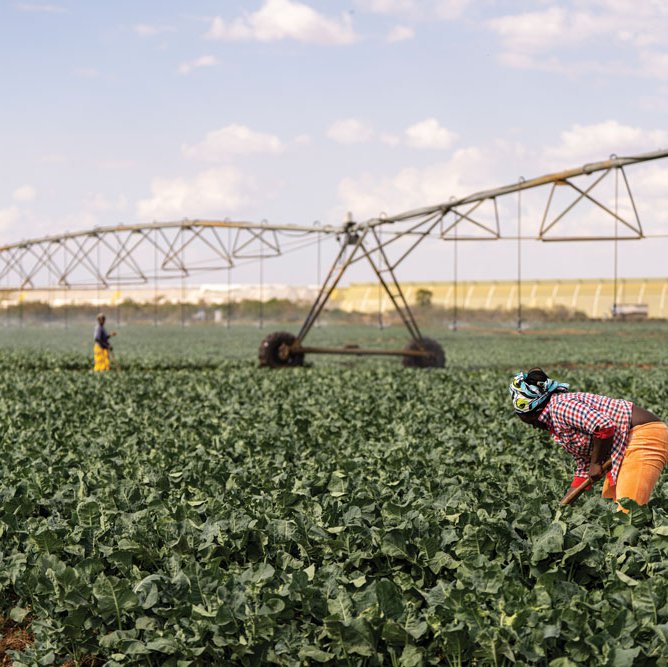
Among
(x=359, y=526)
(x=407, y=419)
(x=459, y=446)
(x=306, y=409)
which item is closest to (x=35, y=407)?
(x=306, y=409)

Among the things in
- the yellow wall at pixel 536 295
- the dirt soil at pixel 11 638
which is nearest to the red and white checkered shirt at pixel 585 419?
the dirt soil at pixel 11 638

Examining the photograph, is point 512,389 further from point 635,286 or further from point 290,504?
point 635,286

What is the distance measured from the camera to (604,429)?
18.5ft

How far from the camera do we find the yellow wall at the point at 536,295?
70688 millimetres

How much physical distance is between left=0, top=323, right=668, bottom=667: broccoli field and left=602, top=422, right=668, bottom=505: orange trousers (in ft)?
0.63

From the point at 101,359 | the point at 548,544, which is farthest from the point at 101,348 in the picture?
the point at 548,544

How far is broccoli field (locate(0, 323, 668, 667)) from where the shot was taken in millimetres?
4195

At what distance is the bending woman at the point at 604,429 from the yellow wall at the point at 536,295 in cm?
6349

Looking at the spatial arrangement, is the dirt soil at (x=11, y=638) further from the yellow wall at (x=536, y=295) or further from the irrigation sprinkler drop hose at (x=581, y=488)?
the yellow wall at (x=536, y=295)

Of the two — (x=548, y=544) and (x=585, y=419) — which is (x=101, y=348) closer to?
(x=585, y=419)

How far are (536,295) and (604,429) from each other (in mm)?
72166

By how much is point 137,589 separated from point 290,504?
1.75 meters

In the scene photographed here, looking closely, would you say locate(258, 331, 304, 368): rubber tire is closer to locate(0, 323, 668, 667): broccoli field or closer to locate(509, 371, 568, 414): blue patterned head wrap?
locate(0, 323, 668, 667): broccoli field

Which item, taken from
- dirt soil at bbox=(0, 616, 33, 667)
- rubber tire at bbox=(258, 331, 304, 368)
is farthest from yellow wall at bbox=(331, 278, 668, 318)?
dirt soil at bbox=(0, 616, 33, 667)
